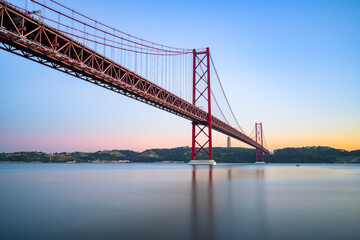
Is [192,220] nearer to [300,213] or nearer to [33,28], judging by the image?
[300,213]

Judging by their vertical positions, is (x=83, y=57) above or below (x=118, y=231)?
above

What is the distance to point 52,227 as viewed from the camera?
6.14 meters

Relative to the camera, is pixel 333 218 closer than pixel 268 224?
No

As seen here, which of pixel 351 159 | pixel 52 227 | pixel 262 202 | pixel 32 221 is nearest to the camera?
pixel 52 227

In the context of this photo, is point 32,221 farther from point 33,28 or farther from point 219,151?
point 219,151

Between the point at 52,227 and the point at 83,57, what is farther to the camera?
the point at 83,57

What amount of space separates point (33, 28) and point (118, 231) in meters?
20.7

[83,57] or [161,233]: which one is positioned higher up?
[83,57]

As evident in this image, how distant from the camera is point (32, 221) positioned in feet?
22.2

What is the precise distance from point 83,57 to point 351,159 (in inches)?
6463

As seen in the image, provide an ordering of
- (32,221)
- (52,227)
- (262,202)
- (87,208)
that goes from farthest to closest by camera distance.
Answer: (262,202)
(87,208)
(32,221)
(52,227)

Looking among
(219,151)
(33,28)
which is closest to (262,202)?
(33,28)

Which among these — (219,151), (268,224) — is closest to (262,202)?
(268,224)

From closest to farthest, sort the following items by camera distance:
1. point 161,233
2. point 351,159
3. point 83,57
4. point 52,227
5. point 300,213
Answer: point 161,233, point 52,227, point 300,213, point 83,57, point 351,159
